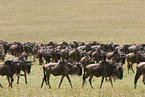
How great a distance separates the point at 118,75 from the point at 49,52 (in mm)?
12425

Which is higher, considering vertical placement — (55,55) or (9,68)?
(9,68)

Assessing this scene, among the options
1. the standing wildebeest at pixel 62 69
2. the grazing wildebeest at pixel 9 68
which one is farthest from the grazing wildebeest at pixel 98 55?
the grazing wildebeest at pixel 9 68

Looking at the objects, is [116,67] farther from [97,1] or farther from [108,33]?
[97,1]

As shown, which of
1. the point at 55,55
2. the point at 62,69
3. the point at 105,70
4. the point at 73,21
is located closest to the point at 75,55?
the point at 55,55

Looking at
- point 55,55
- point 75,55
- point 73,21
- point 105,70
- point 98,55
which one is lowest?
point 55,55

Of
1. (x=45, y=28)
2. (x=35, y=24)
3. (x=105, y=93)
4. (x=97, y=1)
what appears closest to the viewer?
(x=105, y=93)

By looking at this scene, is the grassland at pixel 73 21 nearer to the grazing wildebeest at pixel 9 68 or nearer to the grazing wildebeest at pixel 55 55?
the grazing wildebeest at pixel 55 55

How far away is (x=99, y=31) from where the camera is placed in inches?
→ 2458

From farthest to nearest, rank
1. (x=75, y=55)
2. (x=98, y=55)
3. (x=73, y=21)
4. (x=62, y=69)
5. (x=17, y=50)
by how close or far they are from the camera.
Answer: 1. (x=73, y=21)
2. (x=17, y=50)
3. (x=75, y=55)
4. (x=98, y=55)
5. (x=62, y=69)

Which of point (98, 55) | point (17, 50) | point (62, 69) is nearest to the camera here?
point (62, 69)

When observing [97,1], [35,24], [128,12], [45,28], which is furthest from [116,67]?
[97,1]

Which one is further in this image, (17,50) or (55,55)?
(17,50)

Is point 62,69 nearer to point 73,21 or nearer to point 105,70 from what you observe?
point 105,70

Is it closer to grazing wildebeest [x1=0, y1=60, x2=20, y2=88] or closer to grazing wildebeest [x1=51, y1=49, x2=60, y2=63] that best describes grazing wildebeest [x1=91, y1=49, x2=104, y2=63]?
grazing wildebeest [x1=51, y1=49, x2=60, y2=63]
